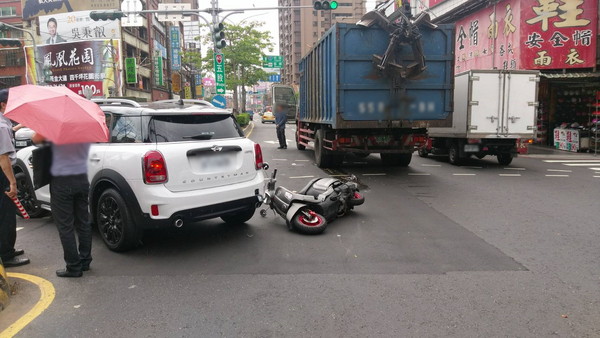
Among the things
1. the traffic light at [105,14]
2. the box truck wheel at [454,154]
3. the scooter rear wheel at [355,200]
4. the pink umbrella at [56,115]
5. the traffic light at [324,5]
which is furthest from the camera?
the traffic light at [105,14]

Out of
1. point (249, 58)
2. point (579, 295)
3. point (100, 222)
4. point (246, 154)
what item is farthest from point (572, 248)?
point (249, 58)

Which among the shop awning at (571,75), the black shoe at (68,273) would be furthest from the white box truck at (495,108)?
the black shoe at (68,273)

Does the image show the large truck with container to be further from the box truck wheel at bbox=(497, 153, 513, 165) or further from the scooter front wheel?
the scooter front wheel

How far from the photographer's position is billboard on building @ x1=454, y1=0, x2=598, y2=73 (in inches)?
704

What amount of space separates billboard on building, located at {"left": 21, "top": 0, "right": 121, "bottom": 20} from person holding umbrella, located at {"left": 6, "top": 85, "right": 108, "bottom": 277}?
40186 millimetres

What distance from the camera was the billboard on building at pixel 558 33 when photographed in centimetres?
1781

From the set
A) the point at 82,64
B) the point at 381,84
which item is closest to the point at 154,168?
the point at 381,84

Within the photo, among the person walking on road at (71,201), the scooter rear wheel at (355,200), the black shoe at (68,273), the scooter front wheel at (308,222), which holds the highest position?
the person walking on road at (71,201)

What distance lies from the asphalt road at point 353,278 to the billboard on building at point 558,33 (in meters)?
12.7

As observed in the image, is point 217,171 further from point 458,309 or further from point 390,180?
point 390,180

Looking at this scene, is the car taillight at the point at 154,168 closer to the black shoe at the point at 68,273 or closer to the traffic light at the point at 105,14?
the black shoe at the point at 68,273

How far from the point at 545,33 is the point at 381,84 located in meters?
11.8

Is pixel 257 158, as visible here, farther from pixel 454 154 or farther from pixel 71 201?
pixel 454 154

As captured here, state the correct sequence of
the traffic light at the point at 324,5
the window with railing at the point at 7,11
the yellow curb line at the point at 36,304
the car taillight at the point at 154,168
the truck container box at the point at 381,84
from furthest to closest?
the window with railing at the point at 7,11 < the traffic light at the point at 324,5 < the truck container box at the point at 381,84 < the car taillight at the point at 154,168 < the yellow curb line at the point at 36,304
